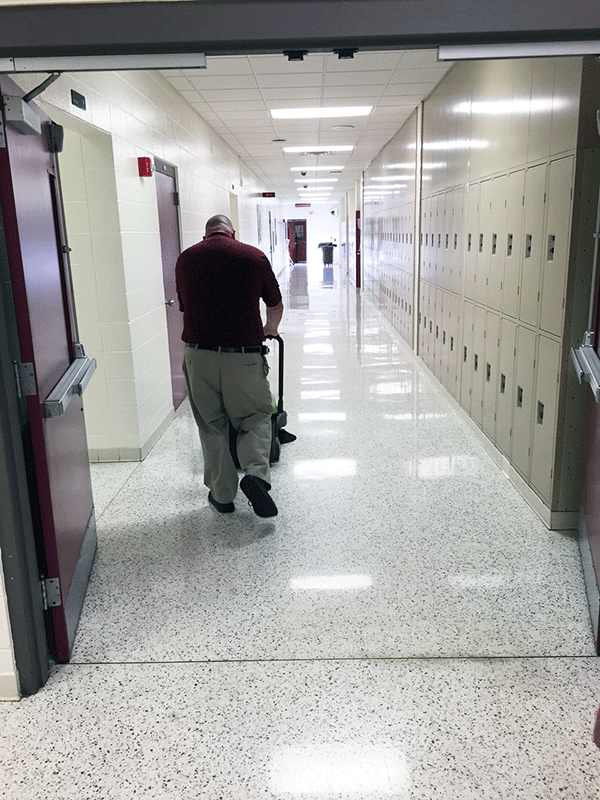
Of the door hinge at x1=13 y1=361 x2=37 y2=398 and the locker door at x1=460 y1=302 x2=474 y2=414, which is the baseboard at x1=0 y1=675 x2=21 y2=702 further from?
the locker door at x1=460 y1=302 x2=474 y2=414

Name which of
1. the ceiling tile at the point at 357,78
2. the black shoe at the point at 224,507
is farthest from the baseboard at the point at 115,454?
the ceiling tile at the point at 357,78

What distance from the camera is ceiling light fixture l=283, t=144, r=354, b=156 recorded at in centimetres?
1079

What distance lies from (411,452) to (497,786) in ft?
9.53

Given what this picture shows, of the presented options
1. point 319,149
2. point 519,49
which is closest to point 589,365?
point 519,49

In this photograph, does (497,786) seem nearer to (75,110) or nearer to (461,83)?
(75,110)

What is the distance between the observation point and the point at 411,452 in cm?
462

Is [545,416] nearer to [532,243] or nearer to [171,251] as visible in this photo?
[532,243]

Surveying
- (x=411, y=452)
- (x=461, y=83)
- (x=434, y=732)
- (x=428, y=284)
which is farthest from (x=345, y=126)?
(x=434, y=732)

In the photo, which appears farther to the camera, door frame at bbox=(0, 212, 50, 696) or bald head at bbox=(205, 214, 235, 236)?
bald head at bbox=(205, 214, 235, 236)

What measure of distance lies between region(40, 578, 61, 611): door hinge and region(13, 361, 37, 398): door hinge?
2.22 feet

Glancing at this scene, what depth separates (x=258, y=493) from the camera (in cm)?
334

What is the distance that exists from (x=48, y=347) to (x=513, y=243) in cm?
281

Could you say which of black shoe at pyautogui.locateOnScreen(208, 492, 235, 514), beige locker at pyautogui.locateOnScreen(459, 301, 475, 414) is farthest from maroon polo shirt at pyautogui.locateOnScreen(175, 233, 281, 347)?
beige locker at pyautogui.locateOnScreen(459, 301, 475, 414)

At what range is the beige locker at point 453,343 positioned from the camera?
561cm
